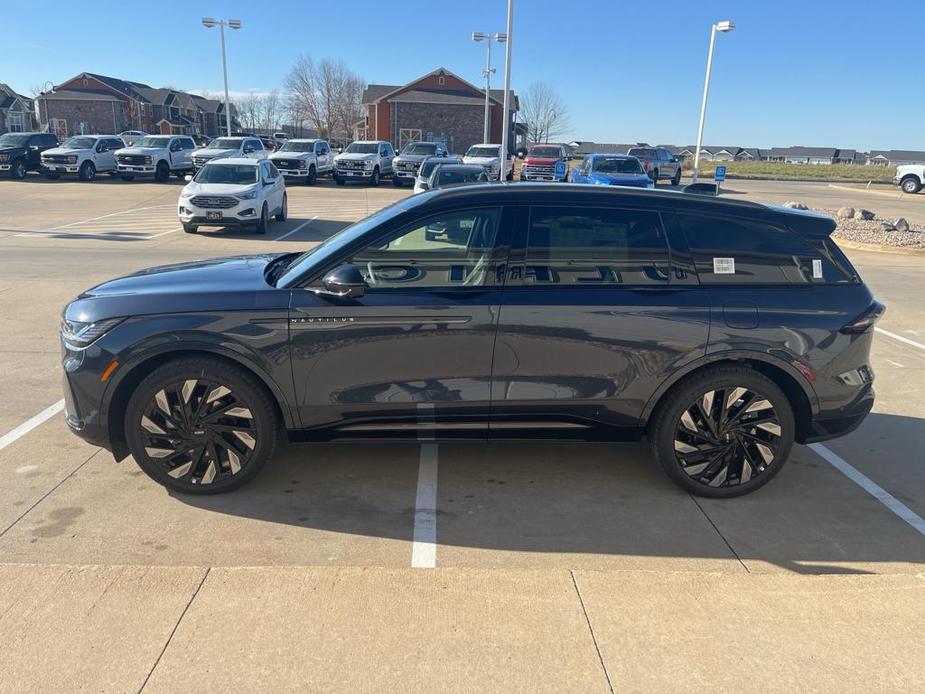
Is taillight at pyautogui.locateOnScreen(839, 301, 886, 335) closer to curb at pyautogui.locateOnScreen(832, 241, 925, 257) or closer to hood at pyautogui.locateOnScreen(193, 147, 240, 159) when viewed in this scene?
curb at pyautogui.locateOnScreen(832, 241, 925, 257)

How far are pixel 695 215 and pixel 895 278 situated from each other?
10.2m

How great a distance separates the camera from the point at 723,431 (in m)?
3.82

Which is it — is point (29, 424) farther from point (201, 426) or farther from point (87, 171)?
point (87, 171)

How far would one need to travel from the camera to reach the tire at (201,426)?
3605 millimetres

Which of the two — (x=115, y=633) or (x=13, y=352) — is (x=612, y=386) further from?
(x=13, y=352)

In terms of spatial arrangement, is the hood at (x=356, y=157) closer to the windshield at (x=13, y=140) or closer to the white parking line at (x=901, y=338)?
the windshield at (x=13, y=140)

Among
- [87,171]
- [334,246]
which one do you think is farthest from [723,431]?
[87,171]

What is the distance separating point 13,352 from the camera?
634 centimetres

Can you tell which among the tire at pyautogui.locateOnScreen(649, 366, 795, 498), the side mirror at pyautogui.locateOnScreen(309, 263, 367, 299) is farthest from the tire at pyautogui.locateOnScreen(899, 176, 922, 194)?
the side mirror at pyautogui.locateOnScreen(309, 263, 367, 299)

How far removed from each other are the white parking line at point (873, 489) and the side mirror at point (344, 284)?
3.23 metres

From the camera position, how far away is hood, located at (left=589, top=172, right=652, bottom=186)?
21.0m

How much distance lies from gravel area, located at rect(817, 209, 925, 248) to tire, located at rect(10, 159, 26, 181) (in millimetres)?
31627

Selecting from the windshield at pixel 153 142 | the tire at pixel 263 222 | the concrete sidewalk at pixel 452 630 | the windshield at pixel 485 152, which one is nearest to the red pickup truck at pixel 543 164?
the windshield at pixel 485 152

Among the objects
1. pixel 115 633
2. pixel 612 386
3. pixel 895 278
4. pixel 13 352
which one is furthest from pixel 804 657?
pixel 895 278
